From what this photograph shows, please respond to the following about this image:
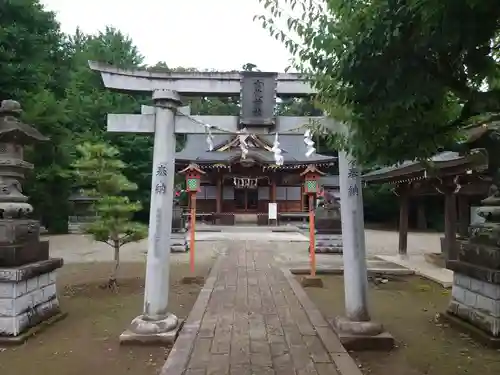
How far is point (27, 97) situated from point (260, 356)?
1548 centimetres

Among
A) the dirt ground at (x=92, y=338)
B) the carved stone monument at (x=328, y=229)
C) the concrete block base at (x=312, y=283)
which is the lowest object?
the dirt ground at (x=92, y=338)

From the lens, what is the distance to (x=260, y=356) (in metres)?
4.56

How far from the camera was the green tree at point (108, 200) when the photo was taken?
8.40 metres

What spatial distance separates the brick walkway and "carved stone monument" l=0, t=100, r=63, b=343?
215cm

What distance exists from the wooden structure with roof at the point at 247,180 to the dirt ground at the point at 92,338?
19689 millimetres

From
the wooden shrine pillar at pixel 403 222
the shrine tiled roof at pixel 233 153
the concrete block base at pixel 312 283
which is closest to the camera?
the concrete block base at pixel 312 283

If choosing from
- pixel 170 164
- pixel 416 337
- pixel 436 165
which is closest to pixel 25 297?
pixel 170 164

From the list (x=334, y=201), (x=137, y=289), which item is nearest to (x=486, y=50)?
(x=137, y=289)

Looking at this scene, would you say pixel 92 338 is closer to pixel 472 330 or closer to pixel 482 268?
pixel 472 330

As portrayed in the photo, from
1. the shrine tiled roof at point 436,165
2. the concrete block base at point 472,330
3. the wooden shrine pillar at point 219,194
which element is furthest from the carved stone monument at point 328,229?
the wooden shrine pillar at point 219,194

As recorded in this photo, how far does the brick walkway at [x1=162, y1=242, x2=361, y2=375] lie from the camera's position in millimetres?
4227

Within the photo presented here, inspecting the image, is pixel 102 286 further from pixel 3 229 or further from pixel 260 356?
pixel 260 356

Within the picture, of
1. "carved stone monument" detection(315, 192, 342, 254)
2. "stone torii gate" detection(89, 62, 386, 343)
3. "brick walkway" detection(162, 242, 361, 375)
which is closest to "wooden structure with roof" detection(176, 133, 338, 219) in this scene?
"carved stone monument" detection(315, 192, 342, 254)

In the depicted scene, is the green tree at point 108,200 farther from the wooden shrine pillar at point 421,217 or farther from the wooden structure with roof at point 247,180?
the wooden shrine pillar at point 421,217
